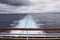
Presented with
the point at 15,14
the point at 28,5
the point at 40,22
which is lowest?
the point at 40,22

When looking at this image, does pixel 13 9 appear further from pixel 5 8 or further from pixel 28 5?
pixel 28 5

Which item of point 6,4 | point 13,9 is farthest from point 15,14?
point 6,4

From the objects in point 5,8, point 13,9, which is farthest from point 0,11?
point 13,9

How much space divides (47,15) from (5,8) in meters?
1.17

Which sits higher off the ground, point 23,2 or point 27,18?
point 23,2

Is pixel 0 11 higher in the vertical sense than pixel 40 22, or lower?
higher

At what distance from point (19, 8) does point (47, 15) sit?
0.81m

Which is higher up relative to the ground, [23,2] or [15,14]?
[23,2]

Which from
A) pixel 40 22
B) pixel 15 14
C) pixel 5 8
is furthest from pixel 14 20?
pixel 40 22

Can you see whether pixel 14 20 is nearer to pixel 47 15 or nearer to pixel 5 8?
pixel 5 8

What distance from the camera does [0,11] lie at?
3.27 m

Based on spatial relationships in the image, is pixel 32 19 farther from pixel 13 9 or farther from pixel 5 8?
pixel 5 8

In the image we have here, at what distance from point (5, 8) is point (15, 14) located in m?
0.33

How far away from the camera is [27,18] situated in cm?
329
